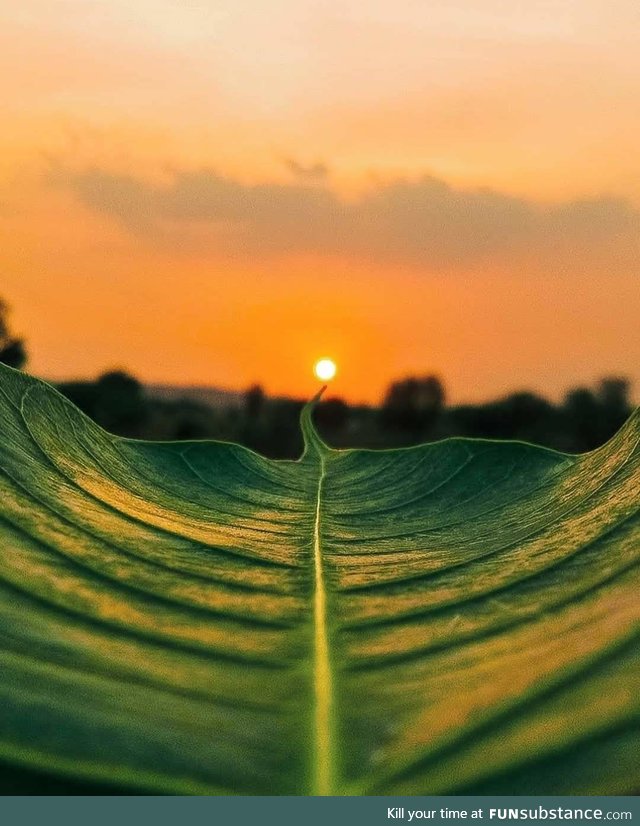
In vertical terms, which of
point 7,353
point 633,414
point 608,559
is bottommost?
point 608,559

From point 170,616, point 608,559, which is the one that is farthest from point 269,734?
point 608,559

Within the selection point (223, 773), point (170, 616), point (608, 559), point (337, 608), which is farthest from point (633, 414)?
point (223, 773)

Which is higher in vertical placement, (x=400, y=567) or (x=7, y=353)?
(x=7, y=353)

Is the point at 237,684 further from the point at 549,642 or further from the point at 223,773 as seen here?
the point at 549,642

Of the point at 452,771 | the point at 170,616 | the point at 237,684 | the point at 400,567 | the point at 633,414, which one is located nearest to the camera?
the point at 452,771

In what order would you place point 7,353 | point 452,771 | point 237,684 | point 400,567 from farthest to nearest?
point 7,353 → point 400,567 → point 237,684 → point 452,771

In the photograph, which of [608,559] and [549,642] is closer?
[549,642]

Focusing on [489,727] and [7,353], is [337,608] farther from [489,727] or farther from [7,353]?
[7,353]
